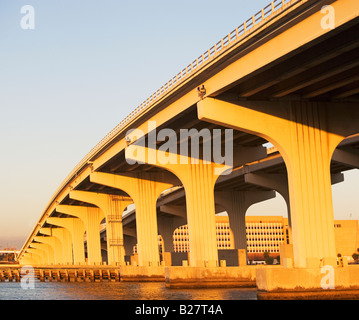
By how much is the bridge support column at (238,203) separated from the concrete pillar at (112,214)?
12588 millimetres

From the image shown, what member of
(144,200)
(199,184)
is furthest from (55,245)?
(199,184)

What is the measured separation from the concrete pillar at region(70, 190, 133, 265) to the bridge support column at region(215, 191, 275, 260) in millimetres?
12588

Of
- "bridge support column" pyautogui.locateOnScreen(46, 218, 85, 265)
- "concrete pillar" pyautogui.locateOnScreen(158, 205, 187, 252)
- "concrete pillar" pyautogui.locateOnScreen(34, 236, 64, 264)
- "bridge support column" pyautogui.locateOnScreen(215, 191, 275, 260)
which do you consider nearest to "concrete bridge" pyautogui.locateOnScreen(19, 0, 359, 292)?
"bridge support column" pyautogui.locateOnScreen(215, 191, 275, 260)

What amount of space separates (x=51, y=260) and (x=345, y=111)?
5468 inches

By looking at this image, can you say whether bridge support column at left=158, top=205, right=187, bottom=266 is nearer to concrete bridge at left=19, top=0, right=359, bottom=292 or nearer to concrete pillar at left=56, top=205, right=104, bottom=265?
concrete pillar at left=56, top=205, right=104, bottom=265

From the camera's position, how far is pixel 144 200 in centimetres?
7488

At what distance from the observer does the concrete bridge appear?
33.9 m

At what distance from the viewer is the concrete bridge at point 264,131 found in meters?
33.9

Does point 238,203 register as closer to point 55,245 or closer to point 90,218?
point 90,218

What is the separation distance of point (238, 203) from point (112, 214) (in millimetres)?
16465

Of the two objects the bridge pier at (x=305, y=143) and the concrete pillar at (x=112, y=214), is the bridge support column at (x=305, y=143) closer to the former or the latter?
the bridge pier at (x=305, y=143)

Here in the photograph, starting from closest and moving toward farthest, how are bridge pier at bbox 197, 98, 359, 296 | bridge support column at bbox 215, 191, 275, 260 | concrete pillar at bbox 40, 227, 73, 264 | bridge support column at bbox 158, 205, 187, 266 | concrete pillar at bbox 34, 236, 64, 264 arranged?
bridge pier at bbox 197, 98, 359, 296 → bridge support column at bbox 215, 191, 275, 260 → bridge support column at bbox 158, 205, 187, 266 → concrete pillar at bbox 40, 227, 73, 264 → concrete pillar at bbox 34, 236, 64, 264

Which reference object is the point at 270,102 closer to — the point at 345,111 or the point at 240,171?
the point at 345,111

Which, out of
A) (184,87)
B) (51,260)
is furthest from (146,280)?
(51,260)
